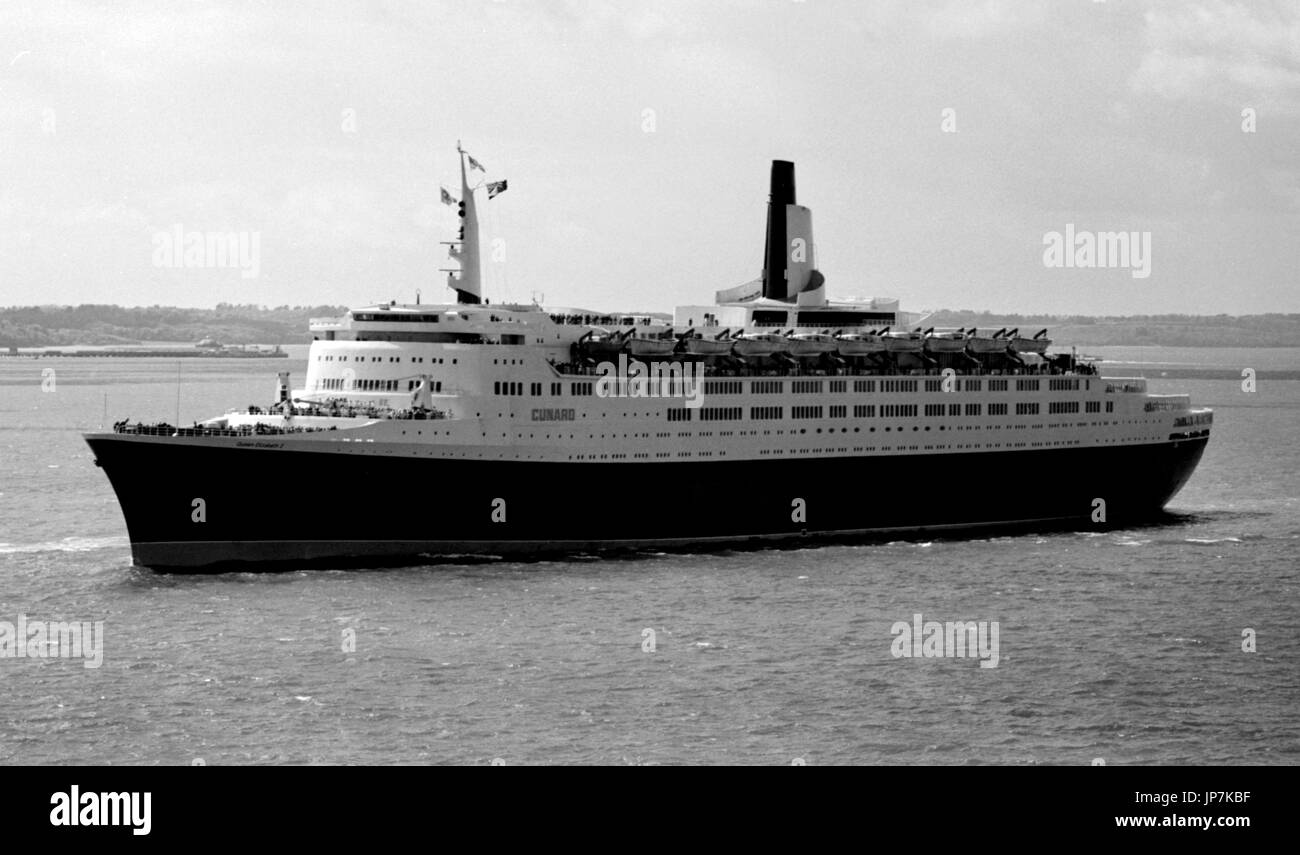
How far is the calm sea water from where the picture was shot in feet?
106

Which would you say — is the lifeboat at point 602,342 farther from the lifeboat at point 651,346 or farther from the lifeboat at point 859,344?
the lifeboat at point 859,344

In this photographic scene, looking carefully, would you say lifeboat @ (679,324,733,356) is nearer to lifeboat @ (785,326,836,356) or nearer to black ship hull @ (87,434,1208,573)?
lifeboat @ (785,326,836,356)

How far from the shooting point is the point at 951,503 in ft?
201

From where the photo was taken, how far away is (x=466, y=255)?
55812 mm

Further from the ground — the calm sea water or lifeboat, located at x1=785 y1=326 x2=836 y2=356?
lifeboat, located at x1=785 y1=326 x2=836 y2=356

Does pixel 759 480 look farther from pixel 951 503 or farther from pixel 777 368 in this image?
pixel 951 503

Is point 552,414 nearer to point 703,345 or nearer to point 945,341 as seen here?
point 703,345

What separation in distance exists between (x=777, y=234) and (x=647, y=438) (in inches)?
658

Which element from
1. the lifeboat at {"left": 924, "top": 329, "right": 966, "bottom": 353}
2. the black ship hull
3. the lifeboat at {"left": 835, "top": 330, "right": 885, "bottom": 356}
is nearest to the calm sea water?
the black ship hull

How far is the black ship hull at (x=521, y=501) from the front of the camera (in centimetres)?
4744

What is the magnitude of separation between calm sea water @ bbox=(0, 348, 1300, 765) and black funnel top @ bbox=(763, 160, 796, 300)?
14092 mm

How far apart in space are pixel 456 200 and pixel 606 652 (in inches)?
830

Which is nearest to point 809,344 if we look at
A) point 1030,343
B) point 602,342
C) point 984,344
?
point 602,342

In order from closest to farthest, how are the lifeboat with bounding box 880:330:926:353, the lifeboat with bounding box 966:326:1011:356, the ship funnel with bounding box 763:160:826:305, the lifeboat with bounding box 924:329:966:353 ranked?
1. the lifeboat with bounding box 880:330:926:353
2. the lifeboat with bounding box 924:329:966:353
3. the lifeboat with bounding box 966:326:1011:356
4. the ship funnel with bounding box 763:160:826:305
